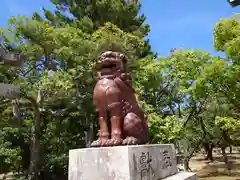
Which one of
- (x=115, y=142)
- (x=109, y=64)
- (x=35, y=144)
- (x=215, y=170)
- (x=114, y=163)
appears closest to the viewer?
(x=114, y=163)

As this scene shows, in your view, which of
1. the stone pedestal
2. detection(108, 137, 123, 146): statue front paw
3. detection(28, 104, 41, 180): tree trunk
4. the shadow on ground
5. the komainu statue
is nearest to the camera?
the stone pedestal

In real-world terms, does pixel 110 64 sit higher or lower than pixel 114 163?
higher

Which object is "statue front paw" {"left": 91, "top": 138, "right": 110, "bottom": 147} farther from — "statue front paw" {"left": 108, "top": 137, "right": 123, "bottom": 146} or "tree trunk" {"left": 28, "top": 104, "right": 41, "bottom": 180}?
"tree trunk" {"left": 28, "top": 104, "right": 41, "bottom": 180}

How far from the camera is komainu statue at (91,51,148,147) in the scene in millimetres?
4371

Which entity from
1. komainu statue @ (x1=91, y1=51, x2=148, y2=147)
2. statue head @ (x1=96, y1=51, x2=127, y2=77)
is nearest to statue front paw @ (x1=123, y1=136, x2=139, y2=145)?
komainu statue @ (x1=91, y1=51, x2=148, y2=147)

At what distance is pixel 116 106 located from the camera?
175 inches

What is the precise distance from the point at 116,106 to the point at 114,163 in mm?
1003

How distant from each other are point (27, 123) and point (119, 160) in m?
10.2

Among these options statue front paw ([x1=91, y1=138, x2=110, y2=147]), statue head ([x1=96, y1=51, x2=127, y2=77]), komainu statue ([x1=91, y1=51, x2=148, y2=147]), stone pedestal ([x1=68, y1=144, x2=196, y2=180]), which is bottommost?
stone pedestal ([x1=68, y1=144, x2=196, y2=180])

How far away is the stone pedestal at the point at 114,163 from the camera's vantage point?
374 centimetres

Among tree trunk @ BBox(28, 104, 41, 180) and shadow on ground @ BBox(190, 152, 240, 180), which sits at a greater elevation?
tree trunk @ BBox(28, 104, 41, 180)

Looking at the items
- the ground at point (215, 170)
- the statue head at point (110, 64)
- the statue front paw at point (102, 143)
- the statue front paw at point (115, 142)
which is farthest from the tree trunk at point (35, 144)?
the ground at point (215, 170)

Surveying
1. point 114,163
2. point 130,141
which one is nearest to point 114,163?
point 114,163

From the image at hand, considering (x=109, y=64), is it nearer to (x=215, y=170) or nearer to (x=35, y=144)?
(x=35, y=144)
